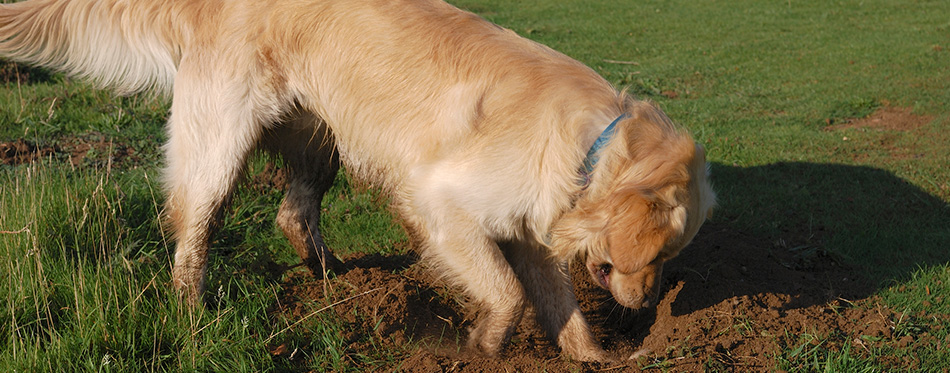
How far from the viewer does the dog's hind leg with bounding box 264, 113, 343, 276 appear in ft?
15.7

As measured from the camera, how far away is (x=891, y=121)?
8359 millimetres

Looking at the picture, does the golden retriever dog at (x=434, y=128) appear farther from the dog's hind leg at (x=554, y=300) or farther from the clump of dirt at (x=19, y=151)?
the clump of dirt at (x=19, y=151)

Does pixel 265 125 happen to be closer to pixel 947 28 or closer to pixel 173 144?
pixel 173 144

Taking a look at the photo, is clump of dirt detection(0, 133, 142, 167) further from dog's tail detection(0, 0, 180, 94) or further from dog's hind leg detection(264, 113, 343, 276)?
dog's hind leg detection(264, 113, 343, 276)

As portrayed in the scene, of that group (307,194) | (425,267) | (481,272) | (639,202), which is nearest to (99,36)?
(307,194)

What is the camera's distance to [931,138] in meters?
7.61

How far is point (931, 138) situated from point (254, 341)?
23.1 feet

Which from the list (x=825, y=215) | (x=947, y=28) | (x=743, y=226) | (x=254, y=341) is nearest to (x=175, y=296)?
(x=254, y=341)

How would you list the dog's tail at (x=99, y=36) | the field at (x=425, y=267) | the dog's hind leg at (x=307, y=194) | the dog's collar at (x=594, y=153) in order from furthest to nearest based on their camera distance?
1. the dog's hind leg at (x=307, y=194)
2. the dog's tail at (x=99, y=36)
3. the field at (x=425, y=267)
4. the dog's collar at (x=594, y=153)

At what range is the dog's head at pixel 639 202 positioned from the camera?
11.1 feet

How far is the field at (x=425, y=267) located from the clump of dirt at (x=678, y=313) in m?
0.01

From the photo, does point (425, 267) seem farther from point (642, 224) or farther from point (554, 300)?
point (642, 224)

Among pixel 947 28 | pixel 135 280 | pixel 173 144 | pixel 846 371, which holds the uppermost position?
pixel 173 144

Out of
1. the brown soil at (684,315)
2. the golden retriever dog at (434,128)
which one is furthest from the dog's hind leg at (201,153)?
the brown soil at (684,315)
